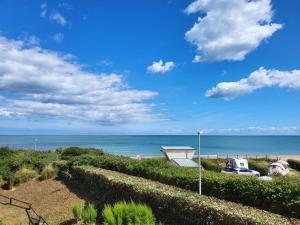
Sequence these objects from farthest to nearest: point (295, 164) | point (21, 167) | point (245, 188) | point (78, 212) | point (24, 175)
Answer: point (295, 164) → point (21, 167) → point (24, 175) → point (78, 212) → point (245, 188)

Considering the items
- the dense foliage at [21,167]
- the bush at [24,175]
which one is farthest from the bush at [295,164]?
the bush at [24,175]

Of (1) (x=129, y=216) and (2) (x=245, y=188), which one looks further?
(2) (x=245, y=188)

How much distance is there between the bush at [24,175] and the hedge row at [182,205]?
7512mm

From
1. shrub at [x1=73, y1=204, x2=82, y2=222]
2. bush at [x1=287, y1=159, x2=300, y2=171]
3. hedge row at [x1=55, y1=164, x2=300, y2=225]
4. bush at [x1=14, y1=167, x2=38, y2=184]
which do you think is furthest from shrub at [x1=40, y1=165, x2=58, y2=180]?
bush at [x1=287, y1=159, x2=300, y2=171]

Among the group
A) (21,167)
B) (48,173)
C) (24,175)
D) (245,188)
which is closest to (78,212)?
(245,188)

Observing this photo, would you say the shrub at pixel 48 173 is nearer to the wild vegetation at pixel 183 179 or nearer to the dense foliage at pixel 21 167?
the wild vegetation at pixel 183 179

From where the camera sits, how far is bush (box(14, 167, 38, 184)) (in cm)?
2088

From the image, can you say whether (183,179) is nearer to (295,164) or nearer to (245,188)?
(245,188)

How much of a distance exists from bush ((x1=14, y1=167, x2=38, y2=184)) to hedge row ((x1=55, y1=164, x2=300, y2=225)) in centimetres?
751

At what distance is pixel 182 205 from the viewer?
998cm

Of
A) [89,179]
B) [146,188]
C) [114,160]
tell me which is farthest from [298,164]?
[146,188]

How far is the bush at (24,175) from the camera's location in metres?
20.9

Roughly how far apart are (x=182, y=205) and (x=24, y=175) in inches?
543

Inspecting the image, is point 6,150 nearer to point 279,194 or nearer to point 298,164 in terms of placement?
point 279,194
